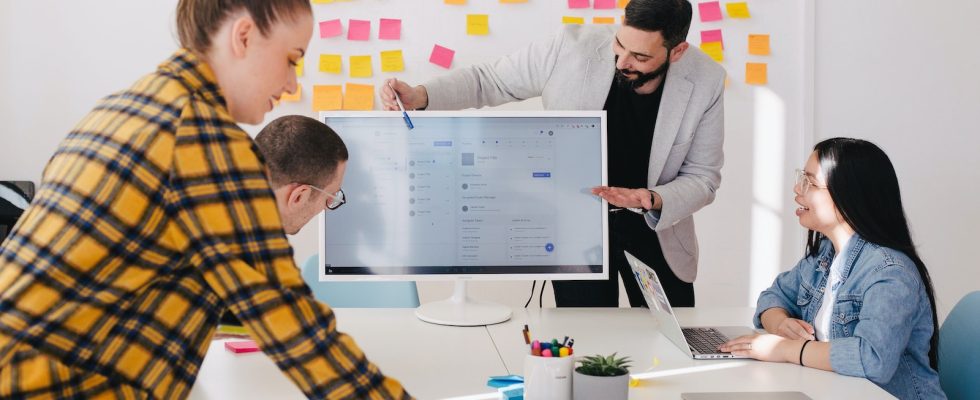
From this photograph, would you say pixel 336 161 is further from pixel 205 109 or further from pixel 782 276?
pixel 782 276

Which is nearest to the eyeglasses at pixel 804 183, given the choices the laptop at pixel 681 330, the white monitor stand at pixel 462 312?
the laptop at pixel 681 330

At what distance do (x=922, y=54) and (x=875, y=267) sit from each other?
1.97m

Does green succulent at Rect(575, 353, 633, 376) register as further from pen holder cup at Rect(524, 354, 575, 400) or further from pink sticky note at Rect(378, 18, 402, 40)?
pink sticky note at Rect(378, 18, 402, 40)

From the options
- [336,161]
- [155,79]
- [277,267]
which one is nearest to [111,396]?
[277,267]

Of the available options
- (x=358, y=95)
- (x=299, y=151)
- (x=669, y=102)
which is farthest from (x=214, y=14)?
(x=358, y=95)

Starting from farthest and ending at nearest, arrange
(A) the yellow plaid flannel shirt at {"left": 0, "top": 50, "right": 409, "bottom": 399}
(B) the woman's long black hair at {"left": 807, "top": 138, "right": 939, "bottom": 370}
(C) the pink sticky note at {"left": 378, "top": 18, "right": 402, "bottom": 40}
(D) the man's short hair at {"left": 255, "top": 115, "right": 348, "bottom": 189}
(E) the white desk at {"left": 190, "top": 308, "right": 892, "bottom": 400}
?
(C) the pink sticky note at {"left": 378, "top": 18, "right": 402, "bottom": 40}, (B) the woman's long black hair at {"left": 807, "top": 138, "right": 939, "bottom": 370}, (D) the man's short hair at {"left": 255, "top": 115, "right": 348, "bottom": 189}, (E) the white desk at {"left": 190, "top": 308, "right": 892, "bottom": 400}, (A) the yellow plaid flannel shirt at {"left": 0, "top": 50, "right": 409, "bottom": 399}

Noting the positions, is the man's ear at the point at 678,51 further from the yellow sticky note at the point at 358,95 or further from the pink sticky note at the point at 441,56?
the yellow sticky note at the point at 358,95

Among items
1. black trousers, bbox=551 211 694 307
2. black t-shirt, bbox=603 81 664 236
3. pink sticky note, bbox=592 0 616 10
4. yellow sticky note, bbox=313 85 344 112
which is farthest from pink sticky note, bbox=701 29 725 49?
yellow sticky note, bbox=313 85 344 112

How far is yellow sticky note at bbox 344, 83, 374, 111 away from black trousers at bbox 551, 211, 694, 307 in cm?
119

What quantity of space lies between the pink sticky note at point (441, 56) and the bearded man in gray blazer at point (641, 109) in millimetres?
802

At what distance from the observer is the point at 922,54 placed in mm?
3307

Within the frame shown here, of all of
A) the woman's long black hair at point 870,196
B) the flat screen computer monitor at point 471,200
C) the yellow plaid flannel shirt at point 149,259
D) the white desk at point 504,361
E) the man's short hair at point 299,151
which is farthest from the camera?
the flat screen computer monitor at point 471,200

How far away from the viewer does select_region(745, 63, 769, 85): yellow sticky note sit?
330 centimetres

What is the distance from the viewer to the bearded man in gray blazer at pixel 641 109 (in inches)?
88.2
